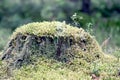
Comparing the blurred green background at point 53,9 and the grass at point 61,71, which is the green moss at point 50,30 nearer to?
the grass at point 61,71

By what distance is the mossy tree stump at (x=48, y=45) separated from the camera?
6.91 m

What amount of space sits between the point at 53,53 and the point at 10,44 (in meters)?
0.78

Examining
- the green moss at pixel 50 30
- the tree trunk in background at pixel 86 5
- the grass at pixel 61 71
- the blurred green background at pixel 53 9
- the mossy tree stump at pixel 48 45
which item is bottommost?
the grass at pixel 61 71

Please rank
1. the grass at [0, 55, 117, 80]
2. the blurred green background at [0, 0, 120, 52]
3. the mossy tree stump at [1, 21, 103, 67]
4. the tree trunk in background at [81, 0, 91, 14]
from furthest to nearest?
1. the blurred green background at [0, 0, 120, 52]
2. the tree trunk in background at [81, 0, 91, 14]
3. the mossy tree stump at [1, 21, 103, 67]
4. the grass at [0, 55, 117, 80]

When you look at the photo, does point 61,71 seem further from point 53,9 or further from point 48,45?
point 53,9

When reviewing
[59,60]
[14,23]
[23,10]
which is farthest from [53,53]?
[23,10]

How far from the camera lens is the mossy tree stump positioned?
6910 millimetres

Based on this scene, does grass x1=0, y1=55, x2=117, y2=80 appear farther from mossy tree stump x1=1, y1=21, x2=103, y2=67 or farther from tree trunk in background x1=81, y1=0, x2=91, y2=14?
tree trunk in background x1=81, y1=0, x2=91, y2=14

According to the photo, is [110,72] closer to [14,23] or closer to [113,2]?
[14,23]

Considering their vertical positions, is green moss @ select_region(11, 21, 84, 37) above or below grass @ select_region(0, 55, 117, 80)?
above

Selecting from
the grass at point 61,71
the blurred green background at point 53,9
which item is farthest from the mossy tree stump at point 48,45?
the blurred green background at point 53,9

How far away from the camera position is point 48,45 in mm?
Answer: 6941

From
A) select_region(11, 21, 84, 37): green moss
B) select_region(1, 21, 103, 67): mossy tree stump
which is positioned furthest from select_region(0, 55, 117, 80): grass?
select_region(11, 21, 84, 37): green moss

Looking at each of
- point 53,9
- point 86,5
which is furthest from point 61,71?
point 53,9
